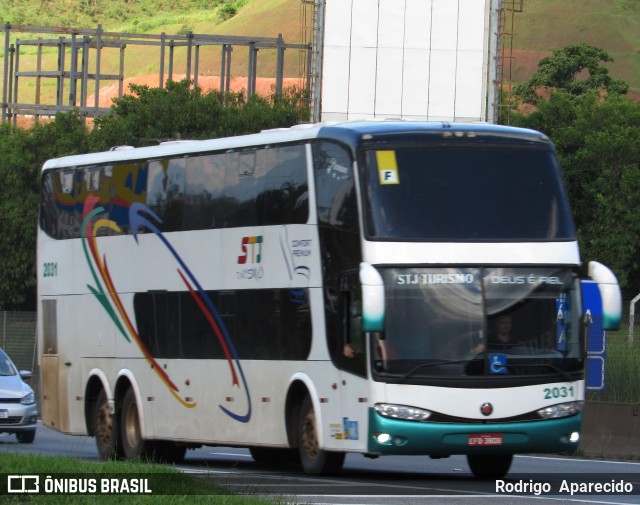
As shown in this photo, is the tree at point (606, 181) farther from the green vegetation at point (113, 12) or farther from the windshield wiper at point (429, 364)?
the green vegetation at point (113, 12)

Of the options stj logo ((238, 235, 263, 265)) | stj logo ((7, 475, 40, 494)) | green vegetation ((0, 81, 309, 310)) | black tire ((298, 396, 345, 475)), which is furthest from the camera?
green vegetation ((0, 81, 309, 310))

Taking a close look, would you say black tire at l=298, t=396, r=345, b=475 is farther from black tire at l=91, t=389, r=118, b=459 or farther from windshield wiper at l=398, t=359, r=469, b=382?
black tire at l=91, t=389, r=118, b=459

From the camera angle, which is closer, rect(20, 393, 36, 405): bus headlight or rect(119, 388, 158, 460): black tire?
rect(119, 388, 158, 460): black tire

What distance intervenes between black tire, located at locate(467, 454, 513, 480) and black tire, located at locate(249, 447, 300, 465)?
2577 millimetres

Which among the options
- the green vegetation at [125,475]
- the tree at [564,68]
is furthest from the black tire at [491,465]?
the tree at [564,68]

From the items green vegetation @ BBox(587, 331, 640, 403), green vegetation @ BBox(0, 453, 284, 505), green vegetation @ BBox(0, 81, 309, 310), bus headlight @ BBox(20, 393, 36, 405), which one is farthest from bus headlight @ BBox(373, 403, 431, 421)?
green vegetation @ BBox(0, 81, 309, 310)

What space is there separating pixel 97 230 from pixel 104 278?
0.74 m

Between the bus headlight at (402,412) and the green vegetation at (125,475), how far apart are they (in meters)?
2.46

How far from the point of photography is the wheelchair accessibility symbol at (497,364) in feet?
54.3

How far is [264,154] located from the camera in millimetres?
19219

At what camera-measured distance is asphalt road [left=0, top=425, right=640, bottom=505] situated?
1533 cm

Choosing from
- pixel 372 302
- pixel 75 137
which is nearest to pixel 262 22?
pixel 75 137

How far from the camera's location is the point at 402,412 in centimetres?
1636

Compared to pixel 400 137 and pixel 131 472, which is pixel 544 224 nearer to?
pixel 400 137
